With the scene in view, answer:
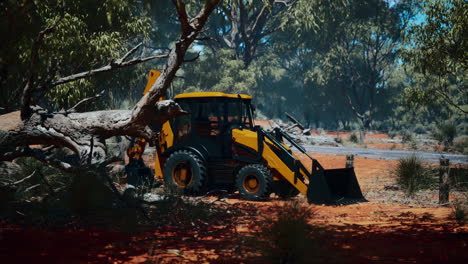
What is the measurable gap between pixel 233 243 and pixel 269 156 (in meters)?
4.71

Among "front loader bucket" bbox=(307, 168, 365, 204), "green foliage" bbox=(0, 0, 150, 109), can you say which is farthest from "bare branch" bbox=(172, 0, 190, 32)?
"front loader bucket" bbox=(307, 168, 365, 204)

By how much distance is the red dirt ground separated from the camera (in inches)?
246

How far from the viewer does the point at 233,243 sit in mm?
7211

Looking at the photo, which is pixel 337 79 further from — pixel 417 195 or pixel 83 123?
pixel 83 123

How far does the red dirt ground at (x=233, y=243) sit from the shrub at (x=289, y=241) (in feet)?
0.73

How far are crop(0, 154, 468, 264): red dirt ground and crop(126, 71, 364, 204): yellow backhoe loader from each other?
1.87 meters

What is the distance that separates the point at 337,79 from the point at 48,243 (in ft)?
176

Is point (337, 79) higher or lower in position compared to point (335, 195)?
higher

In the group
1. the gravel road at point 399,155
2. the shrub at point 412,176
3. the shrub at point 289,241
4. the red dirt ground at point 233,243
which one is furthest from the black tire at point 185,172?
the gravel road at point 399,155

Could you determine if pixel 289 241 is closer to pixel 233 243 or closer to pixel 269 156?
pixel 233 243

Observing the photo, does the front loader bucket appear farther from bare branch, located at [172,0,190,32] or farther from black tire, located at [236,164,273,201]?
bare branch, located at [172,0,190,32]

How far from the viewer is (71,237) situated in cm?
748

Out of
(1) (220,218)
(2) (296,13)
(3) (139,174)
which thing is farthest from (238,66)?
(1) (220,218)

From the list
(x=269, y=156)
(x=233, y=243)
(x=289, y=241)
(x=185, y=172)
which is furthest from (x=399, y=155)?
(x=289, y=241)
